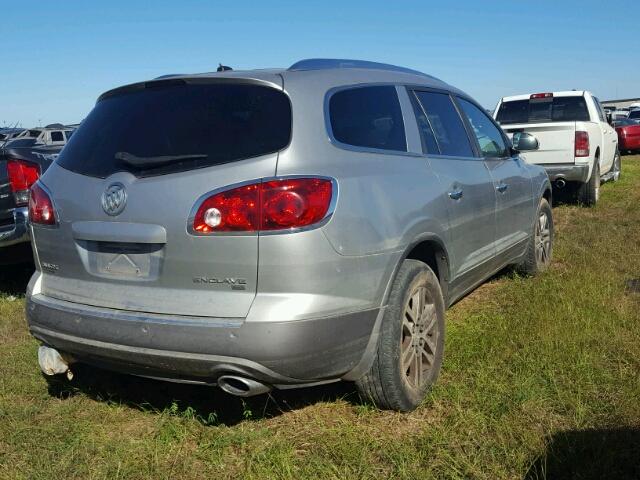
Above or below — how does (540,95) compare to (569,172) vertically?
above

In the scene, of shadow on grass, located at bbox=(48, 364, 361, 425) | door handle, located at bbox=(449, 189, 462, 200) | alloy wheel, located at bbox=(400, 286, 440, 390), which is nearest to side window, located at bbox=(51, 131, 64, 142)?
shadow on grass, located at bbox=(48, 364, 361, 425)

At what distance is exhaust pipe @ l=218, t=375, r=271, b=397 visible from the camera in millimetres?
2631

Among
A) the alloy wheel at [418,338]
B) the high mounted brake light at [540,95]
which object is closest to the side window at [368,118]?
the alloy wheel at [418,338]

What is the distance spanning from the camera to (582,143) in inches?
353

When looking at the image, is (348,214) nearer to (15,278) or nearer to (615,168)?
(15,278)

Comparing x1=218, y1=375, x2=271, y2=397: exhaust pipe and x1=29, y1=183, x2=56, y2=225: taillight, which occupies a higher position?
x1=29, y1=183, x2=56, y2=225: taillight

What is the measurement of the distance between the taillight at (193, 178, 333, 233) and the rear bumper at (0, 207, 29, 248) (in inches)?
119

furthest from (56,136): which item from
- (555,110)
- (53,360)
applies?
(53,360)

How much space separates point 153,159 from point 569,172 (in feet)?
24.9

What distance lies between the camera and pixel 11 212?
17.1 feet

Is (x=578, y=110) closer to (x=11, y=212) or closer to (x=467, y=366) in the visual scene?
(x=467, y=366)

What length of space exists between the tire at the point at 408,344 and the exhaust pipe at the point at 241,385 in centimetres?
62

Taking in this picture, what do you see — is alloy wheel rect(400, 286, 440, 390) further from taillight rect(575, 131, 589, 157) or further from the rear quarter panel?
taillight rect(575, 131, 589, 157)

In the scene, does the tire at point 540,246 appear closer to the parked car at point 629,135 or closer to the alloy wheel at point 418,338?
the alloy wheel at point 418,338
